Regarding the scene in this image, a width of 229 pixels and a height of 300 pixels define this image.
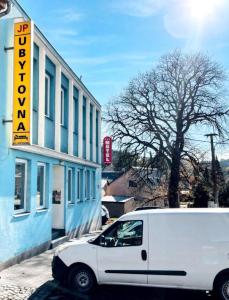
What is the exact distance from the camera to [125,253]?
8.38m

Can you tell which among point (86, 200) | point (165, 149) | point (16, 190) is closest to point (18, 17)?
point (16, 190)

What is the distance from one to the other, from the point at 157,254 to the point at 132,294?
112 cm

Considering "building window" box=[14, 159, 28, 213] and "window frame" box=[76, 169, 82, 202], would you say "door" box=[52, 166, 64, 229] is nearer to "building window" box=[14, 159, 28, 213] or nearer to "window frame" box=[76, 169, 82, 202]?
"window frame" box=[76, 169, 82, 202]

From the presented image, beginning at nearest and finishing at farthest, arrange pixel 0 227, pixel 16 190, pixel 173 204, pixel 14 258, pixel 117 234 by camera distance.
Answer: pixel 117 234 < pixel 0 227 < pixel 14 258 < pixel 16 190 < pixel 173 204

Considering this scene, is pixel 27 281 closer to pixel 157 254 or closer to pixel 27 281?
pixel 27 281

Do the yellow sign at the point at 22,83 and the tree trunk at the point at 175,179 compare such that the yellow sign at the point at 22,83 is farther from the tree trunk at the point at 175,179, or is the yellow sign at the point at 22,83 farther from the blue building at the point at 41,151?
the tree trunk at the point at 175,179

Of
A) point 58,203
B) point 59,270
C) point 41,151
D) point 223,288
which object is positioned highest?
point 41,151

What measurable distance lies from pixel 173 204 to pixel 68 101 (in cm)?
1820

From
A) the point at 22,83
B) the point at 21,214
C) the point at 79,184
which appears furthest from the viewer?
the point at 79,184

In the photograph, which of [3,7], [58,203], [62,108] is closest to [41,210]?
[58,203]

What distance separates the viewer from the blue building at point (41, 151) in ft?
34.2

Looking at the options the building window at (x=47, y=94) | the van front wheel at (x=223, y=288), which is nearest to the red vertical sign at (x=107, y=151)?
the building window at (x=47, y=94)

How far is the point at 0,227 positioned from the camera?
10.0 metres

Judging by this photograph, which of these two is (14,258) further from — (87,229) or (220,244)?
(87,229)
